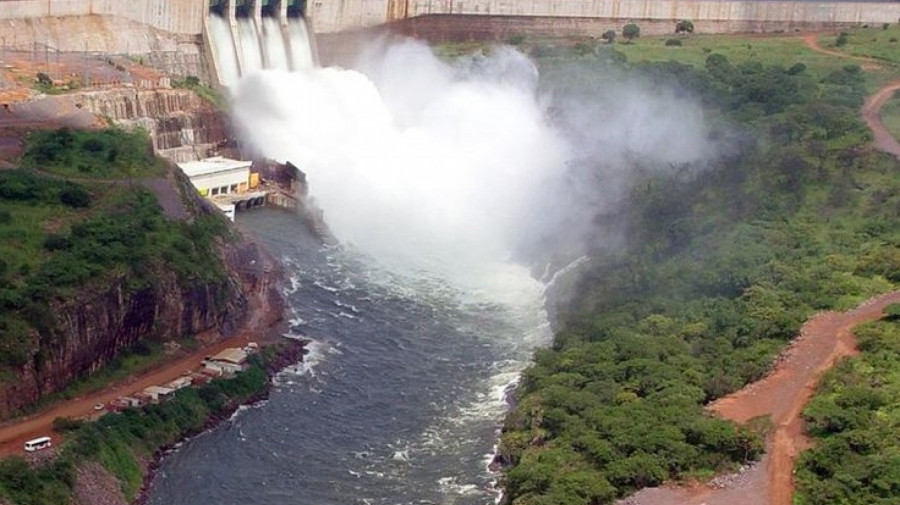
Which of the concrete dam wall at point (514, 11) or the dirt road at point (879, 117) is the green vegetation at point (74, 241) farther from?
the dirt road at point (879, 117)

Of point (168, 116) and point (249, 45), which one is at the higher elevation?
point (249, 45)

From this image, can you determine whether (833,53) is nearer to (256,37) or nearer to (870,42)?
(870,42)

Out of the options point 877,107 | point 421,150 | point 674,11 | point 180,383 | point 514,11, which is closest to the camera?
point 180,383

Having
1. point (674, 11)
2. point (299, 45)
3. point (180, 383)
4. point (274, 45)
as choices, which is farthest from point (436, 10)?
point (180, 383)

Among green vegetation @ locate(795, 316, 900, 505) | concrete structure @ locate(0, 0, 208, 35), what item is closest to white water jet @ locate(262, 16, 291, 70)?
concrete structure @ locate(0, 0, 208, 35)

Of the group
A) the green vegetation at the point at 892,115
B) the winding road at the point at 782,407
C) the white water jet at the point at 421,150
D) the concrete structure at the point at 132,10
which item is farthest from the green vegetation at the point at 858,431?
the concrete structure at the point at 132,10

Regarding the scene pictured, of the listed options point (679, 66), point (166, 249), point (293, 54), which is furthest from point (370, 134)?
point (166, 249)
